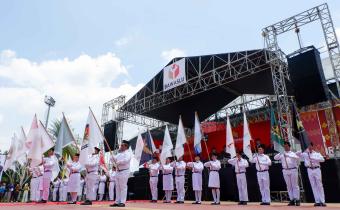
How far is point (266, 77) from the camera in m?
14.9

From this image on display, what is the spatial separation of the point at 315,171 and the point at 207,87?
8198mm

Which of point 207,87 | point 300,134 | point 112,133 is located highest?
point 207,87

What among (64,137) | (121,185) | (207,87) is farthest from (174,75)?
(121,185)

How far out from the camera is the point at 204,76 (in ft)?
52.0

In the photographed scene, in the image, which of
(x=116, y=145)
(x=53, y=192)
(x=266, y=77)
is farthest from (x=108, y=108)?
(x=266, y=77)

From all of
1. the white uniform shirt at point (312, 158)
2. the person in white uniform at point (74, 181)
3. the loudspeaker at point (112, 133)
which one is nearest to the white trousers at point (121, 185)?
the person in white uniform at point (74, 181)

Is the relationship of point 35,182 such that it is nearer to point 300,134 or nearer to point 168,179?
point 168,179

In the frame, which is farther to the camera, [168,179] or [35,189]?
[168,179]

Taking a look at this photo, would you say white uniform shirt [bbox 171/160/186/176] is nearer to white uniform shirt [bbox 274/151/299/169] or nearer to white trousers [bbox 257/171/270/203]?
white trousers [bbox 257/171/270/203]

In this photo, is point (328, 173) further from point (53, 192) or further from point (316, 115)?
point (53, 192)

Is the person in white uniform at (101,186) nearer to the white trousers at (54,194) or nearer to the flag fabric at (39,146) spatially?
the white trousers at (54,194)

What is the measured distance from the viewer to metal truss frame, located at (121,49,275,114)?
13.3 m

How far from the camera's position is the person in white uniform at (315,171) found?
743 centimetres

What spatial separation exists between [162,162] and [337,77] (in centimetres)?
647
